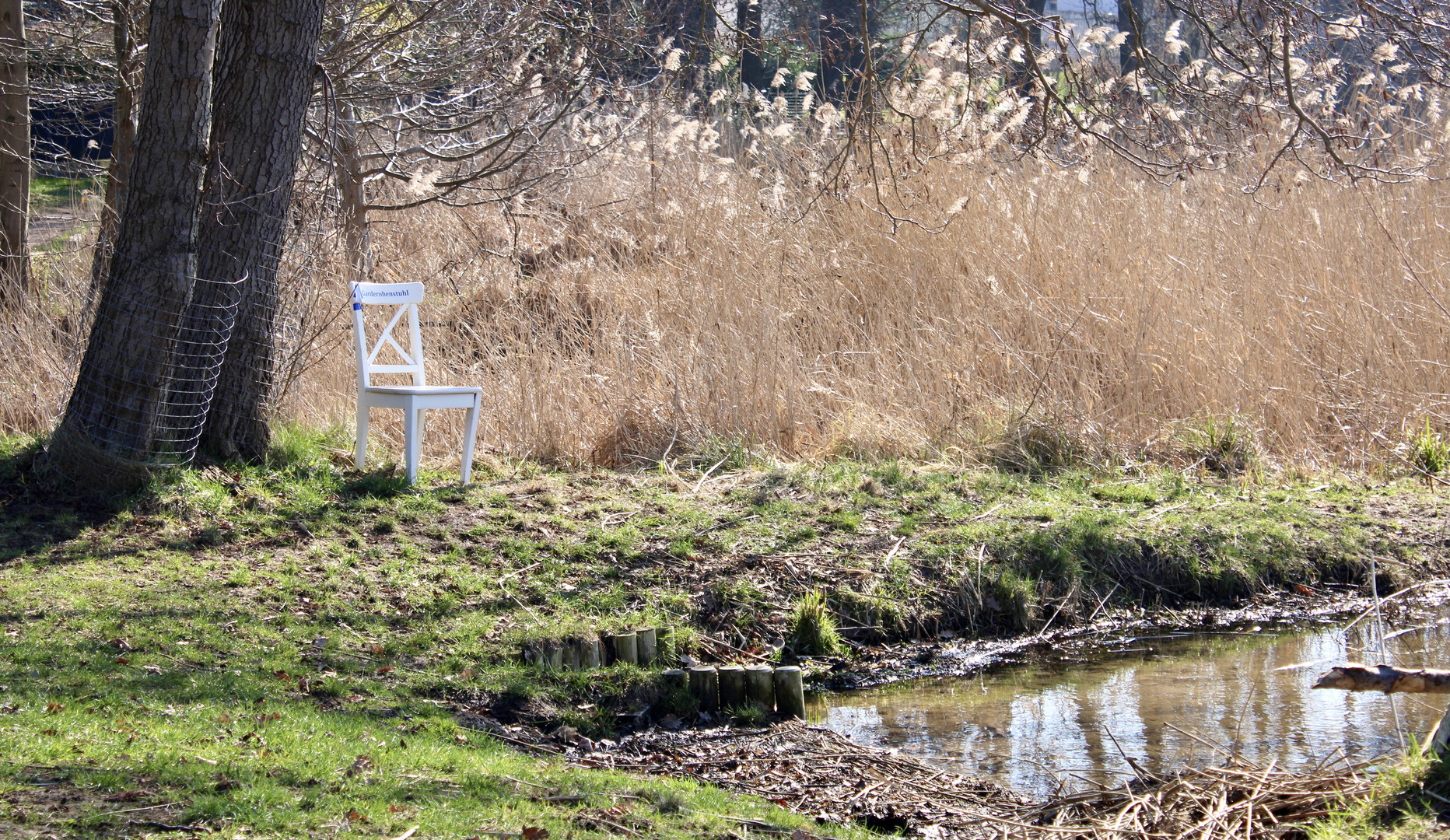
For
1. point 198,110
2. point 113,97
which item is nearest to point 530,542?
point 198,110

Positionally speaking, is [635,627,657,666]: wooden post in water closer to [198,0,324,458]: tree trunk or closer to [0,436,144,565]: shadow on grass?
[0,436,144,565]: shadow on grass

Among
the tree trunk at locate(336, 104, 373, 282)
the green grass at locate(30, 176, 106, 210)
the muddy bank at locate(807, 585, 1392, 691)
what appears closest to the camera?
the muddy bank at locate(807, 585, 1392, 691)

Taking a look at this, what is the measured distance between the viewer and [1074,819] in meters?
3.26

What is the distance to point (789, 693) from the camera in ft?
14.4

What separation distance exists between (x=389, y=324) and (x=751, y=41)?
8.18ft

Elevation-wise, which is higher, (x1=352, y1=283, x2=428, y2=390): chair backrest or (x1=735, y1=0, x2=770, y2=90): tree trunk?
(x1=735, y1=0, x2=770, y2=90): tree trunk

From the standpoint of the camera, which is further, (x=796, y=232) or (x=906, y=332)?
(x=796, y=232)

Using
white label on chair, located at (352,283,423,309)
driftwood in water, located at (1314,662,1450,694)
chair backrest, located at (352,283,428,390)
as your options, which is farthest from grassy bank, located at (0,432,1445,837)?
driftwood in water, located at (1314,662,1450,694)

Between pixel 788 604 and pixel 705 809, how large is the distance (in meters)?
2.11

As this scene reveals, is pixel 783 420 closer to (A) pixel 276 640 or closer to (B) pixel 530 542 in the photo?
(B) pixel 530 542

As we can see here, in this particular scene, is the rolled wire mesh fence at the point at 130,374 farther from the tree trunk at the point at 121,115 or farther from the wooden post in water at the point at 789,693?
the wooden post in water at the point at 789,693

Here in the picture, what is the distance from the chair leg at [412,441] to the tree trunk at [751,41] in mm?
2455

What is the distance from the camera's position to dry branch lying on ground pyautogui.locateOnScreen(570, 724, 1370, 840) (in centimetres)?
299

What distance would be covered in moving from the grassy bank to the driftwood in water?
1.48 metres
